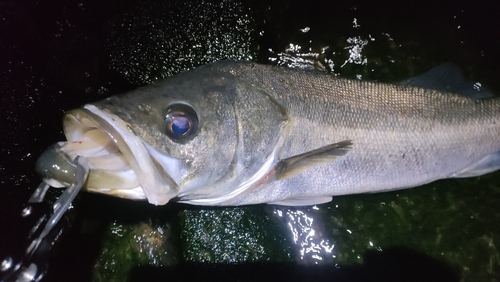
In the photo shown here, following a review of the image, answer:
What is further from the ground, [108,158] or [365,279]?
[108,158]

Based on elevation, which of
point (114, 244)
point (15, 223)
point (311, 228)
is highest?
point (15, 223)

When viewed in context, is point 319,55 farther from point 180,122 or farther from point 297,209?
point 180,122

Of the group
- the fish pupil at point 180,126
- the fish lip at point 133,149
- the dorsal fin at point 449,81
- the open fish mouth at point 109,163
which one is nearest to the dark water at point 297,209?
the dorsal fin at point 449,81

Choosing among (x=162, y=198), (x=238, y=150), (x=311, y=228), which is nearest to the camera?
(x=162, y=198)

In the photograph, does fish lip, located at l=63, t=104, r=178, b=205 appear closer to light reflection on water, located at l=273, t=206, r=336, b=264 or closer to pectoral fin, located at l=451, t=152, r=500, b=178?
light reflection on water, located at l=273, t=206, r=336, b=264

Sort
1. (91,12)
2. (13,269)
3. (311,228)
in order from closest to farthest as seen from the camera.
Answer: (13,269) → (91,12) → (311,228)

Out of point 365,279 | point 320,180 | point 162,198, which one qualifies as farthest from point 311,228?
point 162,198

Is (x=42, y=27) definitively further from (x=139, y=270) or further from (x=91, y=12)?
(x=139, y=270)

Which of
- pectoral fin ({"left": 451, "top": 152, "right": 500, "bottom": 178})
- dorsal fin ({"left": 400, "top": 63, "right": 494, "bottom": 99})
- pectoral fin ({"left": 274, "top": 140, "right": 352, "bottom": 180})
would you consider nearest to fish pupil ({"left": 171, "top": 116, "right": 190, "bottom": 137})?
pectoral fin ({"left": 274, "top": 140, "right": 352, "bottom": 180})

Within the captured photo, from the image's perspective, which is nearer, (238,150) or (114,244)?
(238,150)
